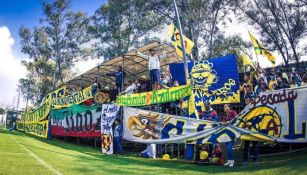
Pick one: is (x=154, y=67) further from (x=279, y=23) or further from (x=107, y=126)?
(x=279, y=23)

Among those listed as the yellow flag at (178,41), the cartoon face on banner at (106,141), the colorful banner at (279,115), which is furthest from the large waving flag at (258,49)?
the cartoon face on banner at (106,141)

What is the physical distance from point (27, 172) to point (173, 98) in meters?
6.38

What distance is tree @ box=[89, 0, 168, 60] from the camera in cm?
3778

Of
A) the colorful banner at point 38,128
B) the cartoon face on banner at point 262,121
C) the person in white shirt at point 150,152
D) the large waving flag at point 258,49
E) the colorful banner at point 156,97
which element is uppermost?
the large waving flag at point 258,49

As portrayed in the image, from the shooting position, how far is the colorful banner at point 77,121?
15.6m

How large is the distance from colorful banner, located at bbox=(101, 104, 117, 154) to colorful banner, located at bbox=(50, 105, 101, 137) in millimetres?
825

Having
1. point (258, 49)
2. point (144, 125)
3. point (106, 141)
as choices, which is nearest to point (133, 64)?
point (106, 141)

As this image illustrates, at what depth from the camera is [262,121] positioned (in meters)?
9.80

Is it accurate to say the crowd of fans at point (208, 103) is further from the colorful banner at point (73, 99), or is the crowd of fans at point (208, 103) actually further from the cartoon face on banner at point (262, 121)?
the colorful banner at point (73, 99)

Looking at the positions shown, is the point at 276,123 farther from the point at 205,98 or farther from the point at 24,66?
the point at 24,66

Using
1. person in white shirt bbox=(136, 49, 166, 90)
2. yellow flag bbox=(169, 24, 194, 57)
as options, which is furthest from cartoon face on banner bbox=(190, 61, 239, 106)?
person in white shirt bbox=(136, 49, 166, 90)

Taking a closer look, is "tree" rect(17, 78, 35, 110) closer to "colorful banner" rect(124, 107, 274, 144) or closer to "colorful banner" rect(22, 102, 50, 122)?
"colorful banner" rect(22, 102, 50, 122)

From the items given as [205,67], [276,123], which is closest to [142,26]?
[205,67]

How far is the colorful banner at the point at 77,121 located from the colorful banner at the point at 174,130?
274cm
